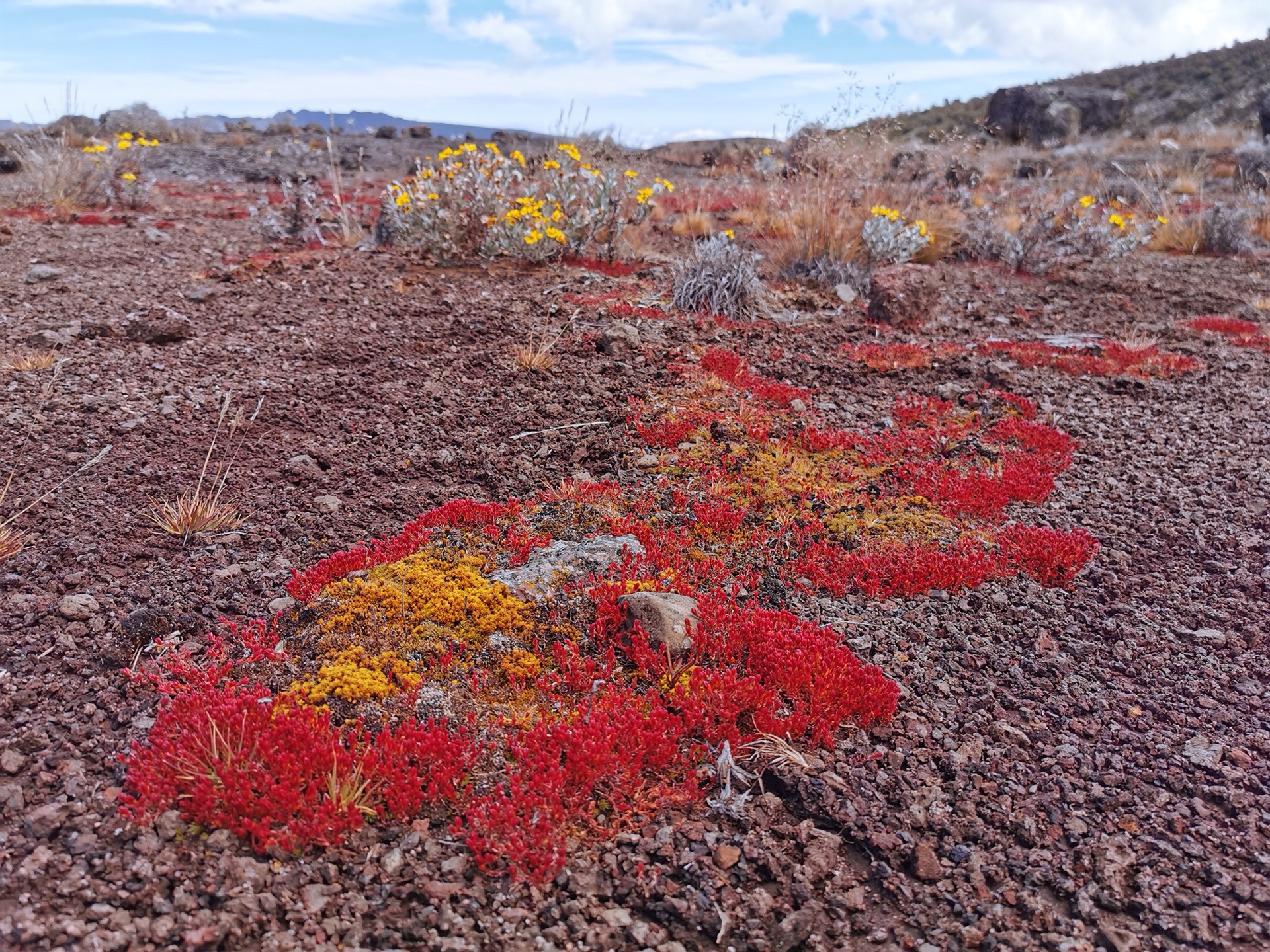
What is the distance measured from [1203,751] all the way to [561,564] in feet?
9.19

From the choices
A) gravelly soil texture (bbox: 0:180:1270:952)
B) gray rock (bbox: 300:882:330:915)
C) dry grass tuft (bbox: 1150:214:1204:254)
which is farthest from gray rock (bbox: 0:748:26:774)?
dry grass tuft (bbox: 1150:214:1204:254)

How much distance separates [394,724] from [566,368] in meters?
4.11

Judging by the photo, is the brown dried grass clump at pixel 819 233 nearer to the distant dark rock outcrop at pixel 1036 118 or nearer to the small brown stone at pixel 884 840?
the small brown stone at pixel 884 840

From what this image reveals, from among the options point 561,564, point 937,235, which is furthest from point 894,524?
point 937,235

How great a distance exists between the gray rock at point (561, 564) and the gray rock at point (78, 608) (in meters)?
1.76

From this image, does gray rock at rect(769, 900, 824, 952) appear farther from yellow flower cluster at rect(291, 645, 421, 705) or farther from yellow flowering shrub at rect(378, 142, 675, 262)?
yellow flowering shrub at rect(378, 142, 675, 262)

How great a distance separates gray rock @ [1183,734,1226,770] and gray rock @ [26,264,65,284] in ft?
33.3

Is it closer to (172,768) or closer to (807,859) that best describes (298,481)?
(172,768)

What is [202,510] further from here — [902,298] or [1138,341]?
[1138,341]

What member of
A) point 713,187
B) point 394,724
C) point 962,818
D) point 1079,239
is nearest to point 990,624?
point 962,818

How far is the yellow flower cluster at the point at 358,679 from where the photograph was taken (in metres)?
3.23

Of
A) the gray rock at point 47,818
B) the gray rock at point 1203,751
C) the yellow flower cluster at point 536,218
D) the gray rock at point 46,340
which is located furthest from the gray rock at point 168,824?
the yellow flower cluster at point 536,218

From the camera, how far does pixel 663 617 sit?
3.70 meters

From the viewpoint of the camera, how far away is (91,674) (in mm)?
3410
